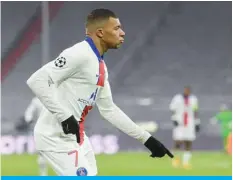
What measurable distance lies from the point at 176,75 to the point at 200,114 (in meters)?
1.98

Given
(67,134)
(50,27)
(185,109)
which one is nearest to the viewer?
(67,134)

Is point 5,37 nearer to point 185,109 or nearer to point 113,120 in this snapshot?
point 185,109

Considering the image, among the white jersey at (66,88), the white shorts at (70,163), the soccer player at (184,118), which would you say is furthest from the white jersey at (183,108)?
the white shorts at (70,163)

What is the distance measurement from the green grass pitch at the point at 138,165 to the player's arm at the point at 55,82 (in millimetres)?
9038

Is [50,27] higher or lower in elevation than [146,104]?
higher

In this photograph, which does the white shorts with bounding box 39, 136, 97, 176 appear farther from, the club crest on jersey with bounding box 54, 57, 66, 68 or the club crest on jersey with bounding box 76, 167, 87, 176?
the club crest on jersey with bounding box 54, 57, 66, 68

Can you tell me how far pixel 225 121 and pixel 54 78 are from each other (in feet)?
56.4

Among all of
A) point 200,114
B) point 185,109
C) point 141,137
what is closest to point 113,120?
point 141,137

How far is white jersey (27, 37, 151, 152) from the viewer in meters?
5.31

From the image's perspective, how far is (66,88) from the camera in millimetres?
5531

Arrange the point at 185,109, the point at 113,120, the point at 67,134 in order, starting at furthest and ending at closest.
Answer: the point at 185,109
the point at 113,120
the point at 67,134

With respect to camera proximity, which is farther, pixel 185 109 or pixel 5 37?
pixel 5 37

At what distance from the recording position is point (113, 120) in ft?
19.6

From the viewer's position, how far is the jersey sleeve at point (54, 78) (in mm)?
5305
